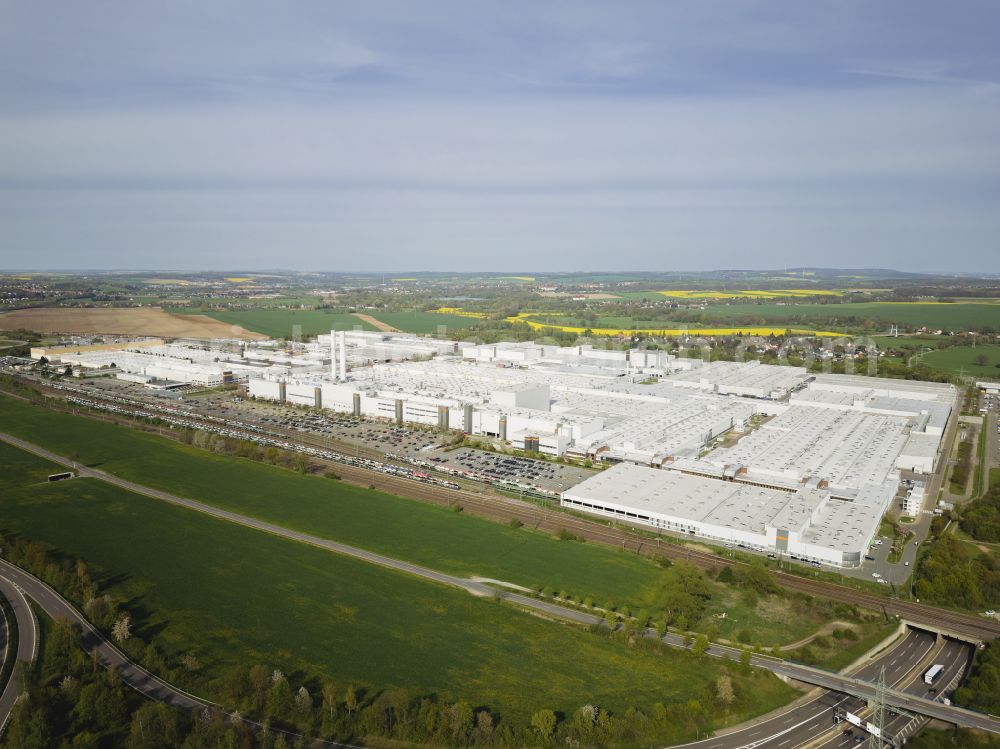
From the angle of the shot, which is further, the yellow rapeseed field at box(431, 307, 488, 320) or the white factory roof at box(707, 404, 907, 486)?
the yellow rapeseed field at box(431, 307, 488, 320)

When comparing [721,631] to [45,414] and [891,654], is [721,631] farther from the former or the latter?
[45,414]

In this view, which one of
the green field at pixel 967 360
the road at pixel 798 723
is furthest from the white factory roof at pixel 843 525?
the green field at pixel 967 360

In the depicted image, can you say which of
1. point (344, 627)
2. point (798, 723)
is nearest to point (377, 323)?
point (344, 627)

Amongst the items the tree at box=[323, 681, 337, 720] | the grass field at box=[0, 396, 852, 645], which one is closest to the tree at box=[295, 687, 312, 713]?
the tree at box=[323, 681, 337, 720]

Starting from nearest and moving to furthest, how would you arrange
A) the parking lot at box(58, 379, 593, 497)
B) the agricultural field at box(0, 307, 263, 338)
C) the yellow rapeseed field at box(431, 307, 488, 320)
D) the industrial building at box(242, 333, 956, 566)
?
the industrial building at box(242, 333, 956, 566) < the parking lot at box(58, 379, 593, 497) < the agricultural field at box(0, 307, 263, 338) < the yellow rapeseed field at box(431, 307, 488, 320)

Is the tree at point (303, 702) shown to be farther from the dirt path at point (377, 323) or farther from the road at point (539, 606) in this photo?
the dirt path at point (377, 323)

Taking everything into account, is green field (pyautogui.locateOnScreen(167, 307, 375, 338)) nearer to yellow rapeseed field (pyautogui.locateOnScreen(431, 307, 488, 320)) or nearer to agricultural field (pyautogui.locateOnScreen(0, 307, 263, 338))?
agricultural field (pyautogui.locateOnScreen(0, 307, 263, 338))

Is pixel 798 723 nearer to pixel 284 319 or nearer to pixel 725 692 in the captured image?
pixel 725 692
